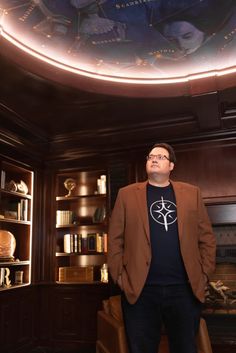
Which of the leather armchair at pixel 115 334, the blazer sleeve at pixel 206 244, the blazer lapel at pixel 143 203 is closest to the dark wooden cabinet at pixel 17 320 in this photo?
the leather armchair at pixel 115 334

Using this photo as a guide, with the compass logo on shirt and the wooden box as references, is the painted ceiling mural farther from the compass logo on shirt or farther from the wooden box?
the wooden box

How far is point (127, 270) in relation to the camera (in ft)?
6.20

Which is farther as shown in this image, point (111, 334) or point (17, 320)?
point (17, 320)

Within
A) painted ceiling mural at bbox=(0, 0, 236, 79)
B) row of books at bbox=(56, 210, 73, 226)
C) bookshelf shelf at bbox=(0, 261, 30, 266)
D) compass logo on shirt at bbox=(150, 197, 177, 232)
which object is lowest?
bookshelf shelf at bbox=(0, 261, 30, 266)

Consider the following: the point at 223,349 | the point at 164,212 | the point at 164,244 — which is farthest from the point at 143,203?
the point at 223,349

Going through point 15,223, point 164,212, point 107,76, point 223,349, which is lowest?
point 223,349

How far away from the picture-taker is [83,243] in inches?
167

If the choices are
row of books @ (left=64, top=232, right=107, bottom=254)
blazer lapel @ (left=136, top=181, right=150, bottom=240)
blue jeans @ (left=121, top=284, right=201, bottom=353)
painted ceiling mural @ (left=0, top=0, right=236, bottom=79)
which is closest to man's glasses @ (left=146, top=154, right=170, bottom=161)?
blazer lapel @ (left=136, top=181, right=150, bottom=240)

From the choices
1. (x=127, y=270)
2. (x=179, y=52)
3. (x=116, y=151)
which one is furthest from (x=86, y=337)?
(x=179, y=52)

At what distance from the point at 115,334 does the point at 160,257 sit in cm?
85

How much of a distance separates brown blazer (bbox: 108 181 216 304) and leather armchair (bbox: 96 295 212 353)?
65cm

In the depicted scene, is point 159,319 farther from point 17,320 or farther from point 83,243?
point 83,243

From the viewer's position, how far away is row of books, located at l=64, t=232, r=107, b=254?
4.21 m

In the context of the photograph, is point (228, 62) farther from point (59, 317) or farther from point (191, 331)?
point (59, 317)
